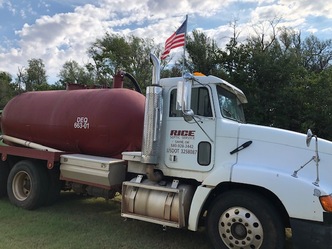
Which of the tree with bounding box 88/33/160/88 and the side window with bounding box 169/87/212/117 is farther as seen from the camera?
the tree with bounding box 88/33/160/88

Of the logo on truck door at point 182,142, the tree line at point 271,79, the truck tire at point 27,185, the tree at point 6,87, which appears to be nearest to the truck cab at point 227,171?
the logo on truck door at point 182,142

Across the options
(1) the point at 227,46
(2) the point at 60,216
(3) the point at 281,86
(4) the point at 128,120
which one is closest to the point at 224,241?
(4) the point at 128,120

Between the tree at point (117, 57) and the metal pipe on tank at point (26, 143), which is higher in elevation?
the tree at point (117, 57)

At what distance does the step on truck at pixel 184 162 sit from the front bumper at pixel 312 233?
0.04 ft

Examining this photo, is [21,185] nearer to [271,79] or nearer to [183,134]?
[183,134]

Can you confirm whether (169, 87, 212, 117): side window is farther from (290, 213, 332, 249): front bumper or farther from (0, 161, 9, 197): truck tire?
(0, 161, 9, 197): truck tire

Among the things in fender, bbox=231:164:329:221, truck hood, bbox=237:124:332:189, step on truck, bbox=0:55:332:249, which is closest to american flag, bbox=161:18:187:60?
step on truck, bbox=0:55:332:249

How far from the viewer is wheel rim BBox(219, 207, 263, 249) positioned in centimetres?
482

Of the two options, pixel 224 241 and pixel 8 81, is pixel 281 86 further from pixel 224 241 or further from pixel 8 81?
pixel 8 81

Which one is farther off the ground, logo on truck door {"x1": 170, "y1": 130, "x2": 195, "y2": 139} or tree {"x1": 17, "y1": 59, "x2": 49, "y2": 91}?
tree {"x1": 17, "y1": 59, "x2": 49, "y2": 91}

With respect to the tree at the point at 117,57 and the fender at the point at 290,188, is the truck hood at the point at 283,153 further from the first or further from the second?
the tree at the point at 117,57

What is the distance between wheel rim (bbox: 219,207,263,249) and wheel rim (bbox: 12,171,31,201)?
4709mm

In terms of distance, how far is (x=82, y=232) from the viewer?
6.17 m

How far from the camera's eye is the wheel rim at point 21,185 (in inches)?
308
